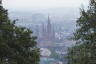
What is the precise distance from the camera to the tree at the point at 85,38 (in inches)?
469

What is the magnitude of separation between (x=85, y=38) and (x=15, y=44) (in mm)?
3794

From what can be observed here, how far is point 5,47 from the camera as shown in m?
13.8

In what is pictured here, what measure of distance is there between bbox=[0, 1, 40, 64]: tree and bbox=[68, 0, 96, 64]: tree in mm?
2552

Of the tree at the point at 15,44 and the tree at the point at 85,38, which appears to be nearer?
the tree at the point at 85,38

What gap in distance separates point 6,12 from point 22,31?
1131 mm

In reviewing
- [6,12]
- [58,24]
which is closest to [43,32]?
[58,24]

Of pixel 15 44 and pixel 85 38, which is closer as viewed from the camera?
pixel 85 38

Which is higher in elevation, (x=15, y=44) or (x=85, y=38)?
(x=85, y=38)

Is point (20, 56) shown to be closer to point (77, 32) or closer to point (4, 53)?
point (4, 53)

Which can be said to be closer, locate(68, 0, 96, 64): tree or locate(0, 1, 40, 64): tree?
locate(68, 0, 96, 64): tree

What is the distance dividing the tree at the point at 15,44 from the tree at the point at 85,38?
8.37 feet

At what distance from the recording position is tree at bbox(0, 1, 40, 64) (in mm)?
14102

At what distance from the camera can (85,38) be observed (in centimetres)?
1220

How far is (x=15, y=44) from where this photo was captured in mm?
14906
